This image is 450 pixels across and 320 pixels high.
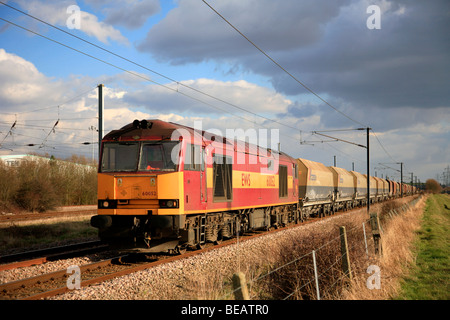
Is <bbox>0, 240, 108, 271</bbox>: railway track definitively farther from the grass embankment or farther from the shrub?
the shrub

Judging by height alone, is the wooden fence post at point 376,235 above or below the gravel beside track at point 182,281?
above

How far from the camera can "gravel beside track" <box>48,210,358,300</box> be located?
288 inches

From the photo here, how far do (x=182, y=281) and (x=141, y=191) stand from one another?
10.3 ft

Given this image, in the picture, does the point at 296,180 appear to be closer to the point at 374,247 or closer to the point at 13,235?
the point at 374,247

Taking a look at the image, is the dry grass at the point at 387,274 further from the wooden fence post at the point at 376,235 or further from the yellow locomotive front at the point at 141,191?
the yellow locomotive front at the point at 141,191

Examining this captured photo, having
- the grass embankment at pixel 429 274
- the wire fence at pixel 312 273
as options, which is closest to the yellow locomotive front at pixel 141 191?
the wire fence at pixel 312 273

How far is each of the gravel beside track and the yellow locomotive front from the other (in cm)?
118

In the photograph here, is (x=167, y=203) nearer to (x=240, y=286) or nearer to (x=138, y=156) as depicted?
(x=138, y=156)

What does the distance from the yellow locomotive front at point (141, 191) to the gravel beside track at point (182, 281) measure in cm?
118

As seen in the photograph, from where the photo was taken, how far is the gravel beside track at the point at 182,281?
24.0 feet

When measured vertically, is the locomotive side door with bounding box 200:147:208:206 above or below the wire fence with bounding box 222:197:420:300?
above

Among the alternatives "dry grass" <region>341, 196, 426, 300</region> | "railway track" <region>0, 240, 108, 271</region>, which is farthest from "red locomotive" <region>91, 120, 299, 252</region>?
"dry grass" <region>341, 196, 426, 300</region>
